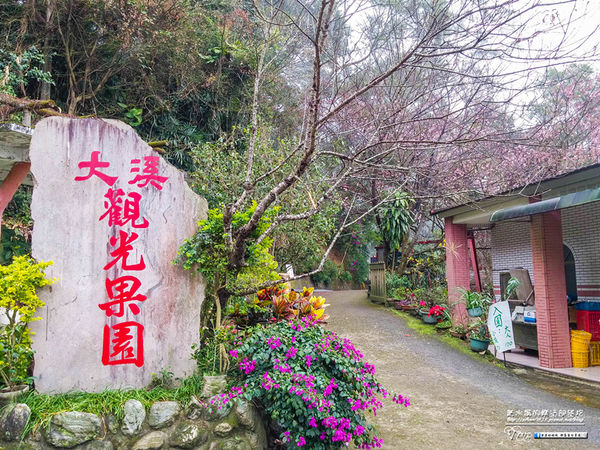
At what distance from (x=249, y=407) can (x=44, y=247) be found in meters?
2.33

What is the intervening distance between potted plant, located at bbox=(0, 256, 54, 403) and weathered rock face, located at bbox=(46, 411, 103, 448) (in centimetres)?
47

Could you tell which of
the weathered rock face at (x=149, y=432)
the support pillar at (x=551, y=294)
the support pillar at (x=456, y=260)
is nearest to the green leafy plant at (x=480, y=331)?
the support pillar at (x=551, y=294)

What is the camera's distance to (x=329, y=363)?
11.5ft

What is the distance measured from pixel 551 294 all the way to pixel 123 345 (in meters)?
6.58

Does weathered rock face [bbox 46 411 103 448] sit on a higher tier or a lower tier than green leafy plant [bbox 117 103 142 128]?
lower

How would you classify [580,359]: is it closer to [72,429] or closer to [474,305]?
[474,305]

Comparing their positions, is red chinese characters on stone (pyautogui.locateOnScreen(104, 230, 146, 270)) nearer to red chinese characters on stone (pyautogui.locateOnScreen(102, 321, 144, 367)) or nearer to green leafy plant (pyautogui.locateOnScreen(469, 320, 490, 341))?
red chinese characters on stone (pyautogui.locateOnScreen(102, 321, 144, 367))

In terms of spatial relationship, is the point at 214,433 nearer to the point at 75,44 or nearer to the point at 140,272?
the point at 140,272

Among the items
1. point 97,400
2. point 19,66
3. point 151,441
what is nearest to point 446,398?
point 151,441

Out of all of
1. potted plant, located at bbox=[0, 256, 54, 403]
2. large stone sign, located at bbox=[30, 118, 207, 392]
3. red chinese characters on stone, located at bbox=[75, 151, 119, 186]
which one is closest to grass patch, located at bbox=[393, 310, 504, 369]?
large stone sign, located at bbox=[30, 118, 207, 392]

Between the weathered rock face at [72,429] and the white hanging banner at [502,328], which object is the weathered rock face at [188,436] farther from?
the white hanging banner at [502,328]

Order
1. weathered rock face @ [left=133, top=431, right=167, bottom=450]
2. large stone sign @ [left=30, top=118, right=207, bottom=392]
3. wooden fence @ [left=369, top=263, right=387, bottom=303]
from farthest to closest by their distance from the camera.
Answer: wooden fence @ [left=369, top=263, right=387, bottom=303] < large stone sign @ [left=30, top=118, right=207, bottom=392] < weathered rock face @ [left=133, top=431, right=167, bottom=450]

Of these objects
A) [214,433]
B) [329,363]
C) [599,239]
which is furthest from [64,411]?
[599,239]

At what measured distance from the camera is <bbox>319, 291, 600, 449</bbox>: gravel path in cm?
411
